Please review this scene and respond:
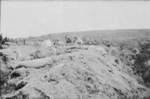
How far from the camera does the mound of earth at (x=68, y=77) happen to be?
8266 mm

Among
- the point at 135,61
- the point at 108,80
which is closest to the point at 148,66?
the point at 135,61

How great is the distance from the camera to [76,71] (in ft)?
31.3

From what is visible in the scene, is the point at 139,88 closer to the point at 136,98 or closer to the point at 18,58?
the point at 136,98

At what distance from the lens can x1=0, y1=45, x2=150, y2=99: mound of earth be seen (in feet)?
27.1

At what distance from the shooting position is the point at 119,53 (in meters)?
15.1

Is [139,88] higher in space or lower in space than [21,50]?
lower

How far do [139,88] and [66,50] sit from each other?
16.5 feet

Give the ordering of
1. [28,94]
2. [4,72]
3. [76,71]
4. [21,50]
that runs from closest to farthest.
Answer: [28,94] < [76,71] < [4,72] < [21,50]

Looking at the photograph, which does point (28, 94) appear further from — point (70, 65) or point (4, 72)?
point (4, 72)

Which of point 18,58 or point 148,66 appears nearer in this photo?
point 18,58

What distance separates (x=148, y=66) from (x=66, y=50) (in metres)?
5.84

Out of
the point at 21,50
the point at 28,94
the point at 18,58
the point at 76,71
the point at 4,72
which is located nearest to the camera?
the point at 28,94

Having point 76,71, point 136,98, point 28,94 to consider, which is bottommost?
point 136,98

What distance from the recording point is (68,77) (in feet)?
29.9
